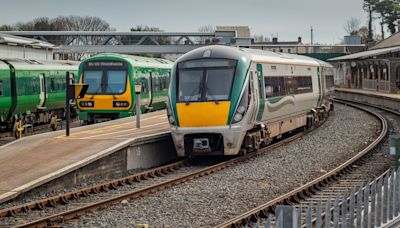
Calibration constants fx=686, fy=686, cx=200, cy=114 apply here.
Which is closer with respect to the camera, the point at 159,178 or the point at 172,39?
the point at 159,178

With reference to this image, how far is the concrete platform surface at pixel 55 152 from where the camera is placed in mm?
12836

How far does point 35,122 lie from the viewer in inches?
1096

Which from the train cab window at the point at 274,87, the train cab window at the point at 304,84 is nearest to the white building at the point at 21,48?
the train cab window at the point at 304,84

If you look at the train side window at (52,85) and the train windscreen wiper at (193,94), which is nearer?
the train windscreen wiper at (193,94)

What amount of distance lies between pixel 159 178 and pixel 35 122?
1421 cm

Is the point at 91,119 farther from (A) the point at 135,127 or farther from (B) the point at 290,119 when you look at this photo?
(B) the point at 290,119

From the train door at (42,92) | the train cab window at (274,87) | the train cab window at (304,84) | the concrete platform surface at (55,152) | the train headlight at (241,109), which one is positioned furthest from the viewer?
the train door at (42,92)

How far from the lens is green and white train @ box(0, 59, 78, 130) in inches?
957

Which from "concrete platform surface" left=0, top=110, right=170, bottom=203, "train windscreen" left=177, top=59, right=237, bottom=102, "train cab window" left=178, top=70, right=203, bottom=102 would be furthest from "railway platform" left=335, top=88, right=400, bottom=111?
"train cab window" left=178, top=70, right=203, bottom=102

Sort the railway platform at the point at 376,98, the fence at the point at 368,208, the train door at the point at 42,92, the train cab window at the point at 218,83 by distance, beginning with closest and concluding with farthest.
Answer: the fence at the point at 368,208, the train cab window at the point at 218,83, the train door at the point at 42,92, the railway platform at the point at 376,98

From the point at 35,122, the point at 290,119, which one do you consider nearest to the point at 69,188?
the point at 290,119

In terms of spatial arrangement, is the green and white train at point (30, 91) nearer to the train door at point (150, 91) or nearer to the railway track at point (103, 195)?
the train door at point (150, 91)

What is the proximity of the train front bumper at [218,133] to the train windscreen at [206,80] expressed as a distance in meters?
0.72

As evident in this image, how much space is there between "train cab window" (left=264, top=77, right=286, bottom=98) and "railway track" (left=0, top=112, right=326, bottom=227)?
2590mm
